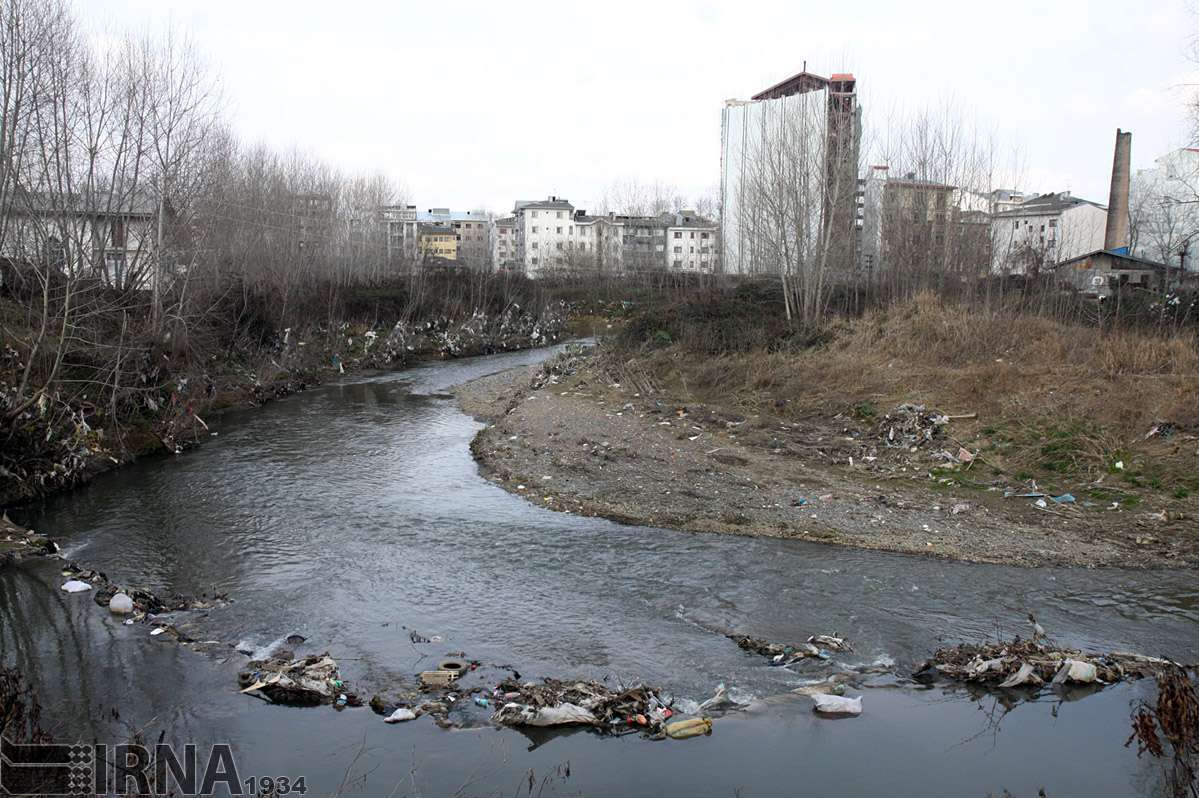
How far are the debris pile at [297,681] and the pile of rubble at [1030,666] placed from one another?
187 inches

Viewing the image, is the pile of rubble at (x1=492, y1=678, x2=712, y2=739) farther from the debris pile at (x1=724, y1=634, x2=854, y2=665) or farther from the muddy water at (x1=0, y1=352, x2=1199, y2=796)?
the debris pile at (x1=724, y1=634, x2=854, y2=665)

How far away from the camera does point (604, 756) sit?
18.6 feet

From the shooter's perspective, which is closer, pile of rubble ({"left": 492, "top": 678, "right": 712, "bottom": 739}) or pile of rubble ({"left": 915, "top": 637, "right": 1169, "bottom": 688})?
pile of rubble ({"left": 492, "top": 678, "right": 712, "bottom": 739})

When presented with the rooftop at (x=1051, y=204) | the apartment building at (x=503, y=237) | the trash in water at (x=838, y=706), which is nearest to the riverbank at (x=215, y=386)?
the trash in water at (x=838, y=706)

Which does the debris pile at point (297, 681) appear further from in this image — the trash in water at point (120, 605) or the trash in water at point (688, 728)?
the trash in water at point (688, 728)

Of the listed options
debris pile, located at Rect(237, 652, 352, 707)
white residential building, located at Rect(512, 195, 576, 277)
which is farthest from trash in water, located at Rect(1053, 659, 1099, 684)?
white residential building, located at Rect(512, 195, 576, 277)

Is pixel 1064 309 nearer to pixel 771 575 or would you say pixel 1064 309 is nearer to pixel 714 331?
pixel 714 331

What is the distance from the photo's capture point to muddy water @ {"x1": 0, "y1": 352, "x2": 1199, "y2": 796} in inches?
218

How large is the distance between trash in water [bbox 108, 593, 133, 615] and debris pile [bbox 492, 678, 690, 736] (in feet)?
13.4

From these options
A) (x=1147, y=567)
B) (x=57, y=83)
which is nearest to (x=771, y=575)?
(x=1147, y=567)

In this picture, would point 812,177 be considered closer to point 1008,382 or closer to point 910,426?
point 1008,382

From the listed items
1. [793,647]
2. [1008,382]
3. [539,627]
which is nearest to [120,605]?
[539,627]

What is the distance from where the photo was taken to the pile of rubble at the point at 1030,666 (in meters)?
6.50

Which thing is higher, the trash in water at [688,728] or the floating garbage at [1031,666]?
the floating garbage at [1031,666]
